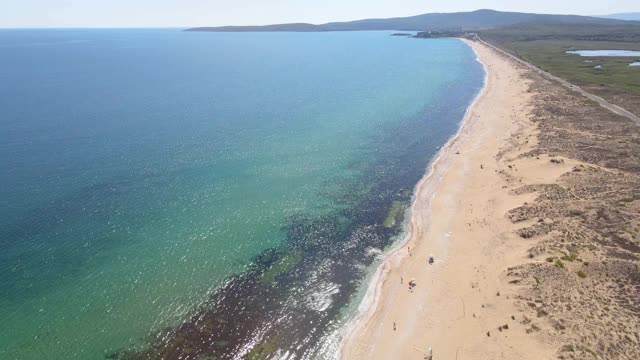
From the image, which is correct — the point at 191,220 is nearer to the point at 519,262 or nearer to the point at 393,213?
the point at 393,213

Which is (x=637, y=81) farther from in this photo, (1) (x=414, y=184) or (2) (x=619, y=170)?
(1) (x=414, y=184)

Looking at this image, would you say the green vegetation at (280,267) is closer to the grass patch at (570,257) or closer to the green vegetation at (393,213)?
the green vegetation at (393,213)

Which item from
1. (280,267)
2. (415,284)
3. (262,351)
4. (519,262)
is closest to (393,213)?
(415,284)

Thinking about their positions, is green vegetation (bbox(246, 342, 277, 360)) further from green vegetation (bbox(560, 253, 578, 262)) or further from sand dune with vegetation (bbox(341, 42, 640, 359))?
green vegetation (bbox(560, 253, 578, 262))

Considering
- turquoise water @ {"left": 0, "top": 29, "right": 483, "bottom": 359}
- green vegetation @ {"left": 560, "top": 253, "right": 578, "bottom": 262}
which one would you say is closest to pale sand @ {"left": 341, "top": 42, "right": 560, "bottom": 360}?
green vegetation @ {"left": 560, "top": 253, "right": 578, "bottom": 262}

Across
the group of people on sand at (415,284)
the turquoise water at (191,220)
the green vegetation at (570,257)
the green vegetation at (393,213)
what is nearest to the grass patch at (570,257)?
the green vegetation at (570,257)

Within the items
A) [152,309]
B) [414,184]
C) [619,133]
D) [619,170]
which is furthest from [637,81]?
[152,309]

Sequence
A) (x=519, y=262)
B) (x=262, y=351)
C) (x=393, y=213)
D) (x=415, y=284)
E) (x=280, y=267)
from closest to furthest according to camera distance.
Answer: (x=262, y=351) < (x=415, y=284) < (x=519, y=262) < (x=280, y=267) < (x=393, y=213)
